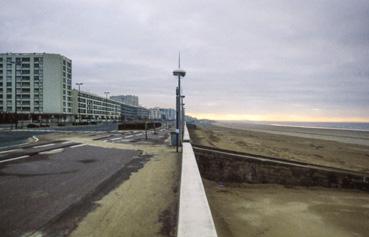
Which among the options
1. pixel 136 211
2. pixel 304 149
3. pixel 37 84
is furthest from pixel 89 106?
pixel 136 211

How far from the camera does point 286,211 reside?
33.3 feet

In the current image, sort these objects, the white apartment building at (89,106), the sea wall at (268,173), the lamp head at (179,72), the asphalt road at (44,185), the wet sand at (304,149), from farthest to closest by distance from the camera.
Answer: the white apartment building at (89,106), the wet sand at (304,149), the lamp head at (179,72), the sea wall at (268,173), the asphalt road at (44,185)

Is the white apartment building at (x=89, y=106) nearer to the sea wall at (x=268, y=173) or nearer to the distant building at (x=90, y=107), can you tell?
the distant building at (x=90, y=107)

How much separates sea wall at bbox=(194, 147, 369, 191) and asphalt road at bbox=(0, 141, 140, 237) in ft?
14.8

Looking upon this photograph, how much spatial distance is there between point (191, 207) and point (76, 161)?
8720 millimetres

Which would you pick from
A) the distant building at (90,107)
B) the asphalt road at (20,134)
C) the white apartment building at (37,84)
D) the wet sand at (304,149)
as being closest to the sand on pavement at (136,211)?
the asphalt road at (20,134)

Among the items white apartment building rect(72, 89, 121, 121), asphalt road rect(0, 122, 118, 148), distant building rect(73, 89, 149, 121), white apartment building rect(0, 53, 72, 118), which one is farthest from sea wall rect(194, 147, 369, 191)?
distant building rect(73, 89, 149, 121)

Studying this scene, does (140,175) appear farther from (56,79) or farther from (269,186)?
(56,79)

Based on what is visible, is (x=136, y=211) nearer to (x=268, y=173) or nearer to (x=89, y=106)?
(x=268, y=173)

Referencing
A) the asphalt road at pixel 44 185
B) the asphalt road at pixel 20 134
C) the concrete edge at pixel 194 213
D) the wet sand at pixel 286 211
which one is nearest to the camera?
the concrete edge at pixel 194 213

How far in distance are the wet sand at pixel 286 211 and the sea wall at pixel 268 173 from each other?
498 millimetres

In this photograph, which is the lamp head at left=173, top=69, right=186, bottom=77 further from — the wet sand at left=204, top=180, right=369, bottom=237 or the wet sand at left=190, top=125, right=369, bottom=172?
the wet sand at left=190, top=125, right=369, bottom=172

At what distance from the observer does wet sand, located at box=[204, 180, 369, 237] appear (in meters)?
8.00

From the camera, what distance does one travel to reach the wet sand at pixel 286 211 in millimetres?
8000
